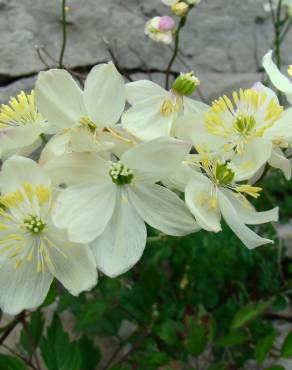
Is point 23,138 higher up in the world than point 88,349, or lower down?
higher up

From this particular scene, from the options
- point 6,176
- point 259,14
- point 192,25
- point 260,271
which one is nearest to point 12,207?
point 6,176

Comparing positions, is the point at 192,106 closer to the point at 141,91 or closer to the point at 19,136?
the point at 141,91

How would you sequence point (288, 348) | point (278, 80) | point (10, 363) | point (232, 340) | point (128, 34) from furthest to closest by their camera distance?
1. point (128, 34)
2. point (232, 340)
3. point (288, 348)
4. point (10, 363)
5. point (278, 80)

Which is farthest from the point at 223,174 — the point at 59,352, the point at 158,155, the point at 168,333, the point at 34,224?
the point at 168,333

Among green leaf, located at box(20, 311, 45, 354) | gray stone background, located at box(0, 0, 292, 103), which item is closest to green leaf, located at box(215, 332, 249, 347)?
green leaf, located at box(20, 311, 45, 354)

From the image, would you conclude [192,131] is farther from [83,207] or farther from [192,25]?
[192,25]

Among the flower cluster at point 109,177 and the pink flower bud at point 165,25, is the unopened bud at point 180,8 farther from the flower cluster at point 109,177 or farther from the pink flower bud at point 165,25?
the flower cluster at point 109,177

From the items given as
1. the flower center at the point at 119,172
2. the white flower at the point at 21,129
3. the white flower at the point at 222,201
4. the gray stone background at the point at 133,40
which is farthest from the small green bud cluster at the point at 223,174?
the gray stone background at the point at 133,40

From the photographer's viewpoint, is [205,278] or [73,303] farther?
[205,278]
